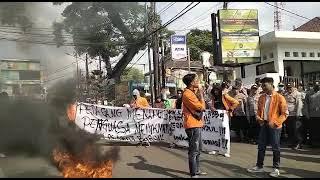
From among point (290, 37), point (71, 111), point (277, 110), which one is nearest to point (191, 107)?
point (277, 110)

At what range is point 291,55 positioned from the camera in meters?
21.8

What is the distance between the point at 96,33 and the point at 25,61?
1.98m

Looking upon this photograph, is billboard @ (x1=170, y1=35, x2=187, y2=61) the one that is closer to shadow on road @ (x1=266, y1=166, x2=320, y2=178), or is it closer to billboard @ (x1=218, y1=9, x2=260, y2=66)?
billboard @ (x1=218, y1=9, x2=260, y2=66)

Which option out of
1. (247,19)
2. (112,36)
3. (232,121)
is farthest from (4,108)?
Answer: (247,19)

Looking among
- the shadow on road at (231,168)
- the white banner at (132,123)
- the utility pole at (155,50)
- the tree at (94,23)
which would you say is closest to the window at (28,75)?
the tree at (94,23)

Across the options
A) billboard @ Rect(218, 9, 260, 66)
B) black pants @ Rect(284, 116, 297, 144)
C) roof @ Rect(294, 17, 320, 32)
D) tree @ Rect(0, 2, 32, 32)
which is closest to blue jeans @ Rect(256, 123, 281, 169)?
black pants @ Rect(284, 116, 297, 144)

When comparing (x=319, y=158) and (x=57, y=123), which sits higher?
(x=57, y=123)

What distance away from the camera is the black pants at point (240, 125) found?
11.9 meters

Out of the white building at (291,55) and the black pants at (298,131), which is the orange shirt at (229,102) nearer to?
the black pants at (298,131)

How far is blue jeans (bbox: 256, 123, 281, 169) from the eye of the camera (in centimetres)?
735

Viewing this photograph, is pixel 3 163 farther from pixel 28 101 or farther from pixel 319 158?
pixel 319 158

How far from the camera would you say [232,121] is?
40.2ft

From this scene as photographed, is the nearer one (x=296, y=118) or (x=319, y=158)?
(x=319, y=158)

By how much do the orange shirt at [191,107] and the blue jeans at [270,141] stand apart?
110 centimetres
